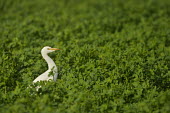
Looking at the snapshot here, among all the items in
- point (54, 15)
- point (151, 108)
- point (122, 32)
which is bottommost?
point (151, 108)

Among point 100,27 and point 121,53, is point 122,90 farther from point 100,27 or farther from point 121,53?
point 100,27

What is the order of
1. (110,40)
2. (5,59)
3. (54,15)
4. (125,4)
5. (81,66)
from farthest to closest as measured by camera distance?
(125,4)
(54,15)
(110,40)
(5,59)
(81,66)

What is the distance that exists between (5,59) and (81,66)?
6.21 ft

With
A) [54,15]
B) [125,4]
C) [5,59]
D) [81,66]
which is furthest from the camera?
[125,4]

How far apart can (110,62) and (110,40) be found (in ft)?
5.93

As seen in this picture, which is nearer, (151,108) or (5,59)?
(151,108)

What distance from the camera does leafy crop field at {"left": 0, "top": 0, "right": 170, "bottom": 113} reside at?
4.78 m

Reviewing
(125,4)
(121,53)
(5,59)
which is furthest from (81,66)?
(125,4)

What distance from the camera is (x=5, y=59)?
646 cm

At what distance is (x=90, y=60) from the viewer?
6277mm

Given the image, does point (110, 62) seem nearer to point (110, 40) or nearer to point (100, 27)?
point (110, 40)

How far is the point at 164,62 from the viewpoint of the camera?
6375mm

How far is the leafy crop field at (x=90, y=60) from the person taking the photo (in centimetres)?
478

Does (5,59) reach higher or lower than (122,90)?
higher
